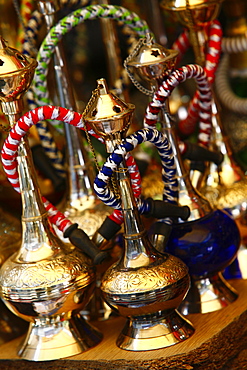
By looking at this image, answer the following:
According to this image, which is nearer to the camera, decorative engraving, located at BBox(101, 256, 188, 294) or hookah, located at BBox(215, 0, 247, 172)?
decorative engraving, located at BBox(101, 256, 188, 294)

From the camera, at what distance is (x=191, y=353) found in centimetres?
61

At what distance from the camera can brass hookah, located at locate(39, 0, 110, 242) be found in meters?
0.74

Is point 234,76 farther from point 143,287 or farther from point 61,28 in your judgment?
point 143,287

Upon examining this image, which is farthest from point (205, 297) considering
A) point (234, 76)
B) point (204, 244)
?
point (234, 76)

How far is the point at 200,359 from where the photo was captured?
24.0 inches

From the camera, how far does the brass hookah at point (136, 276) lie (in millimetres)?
595

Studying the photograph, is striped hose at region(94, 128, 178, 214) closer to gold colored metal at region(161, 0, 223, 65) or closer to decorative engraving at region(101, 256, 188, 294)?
decorative engraving at region(101, 256, 188, 294)

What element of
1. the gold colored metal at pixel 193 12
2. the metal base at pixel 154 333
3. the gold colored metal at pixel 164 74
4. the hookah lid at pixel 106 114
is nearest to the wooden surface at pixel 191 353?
the metal base at pixel 154 333

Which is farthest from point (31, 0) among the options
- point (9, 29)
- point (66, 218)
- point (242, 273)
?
point (242, 273)

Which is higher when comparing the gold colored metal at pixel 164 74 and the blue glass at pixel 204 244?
the gold colored metal at pixel 164 74

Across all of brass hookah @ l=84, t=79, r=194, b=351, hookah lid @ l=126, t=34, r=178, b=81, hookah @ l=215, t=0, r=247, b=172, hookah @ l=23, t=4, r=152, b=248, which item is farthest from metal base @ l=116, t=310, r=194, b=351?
hookah @ l=215, t=0, r=247, b=172

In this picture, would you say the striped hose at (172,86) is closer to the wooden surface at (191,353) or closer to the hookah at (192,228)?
the hookah at (192,228)

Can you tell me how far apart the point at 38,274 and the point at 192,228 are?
0.17 metres

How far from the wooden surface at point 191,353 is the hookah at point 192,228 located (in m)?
0.02
